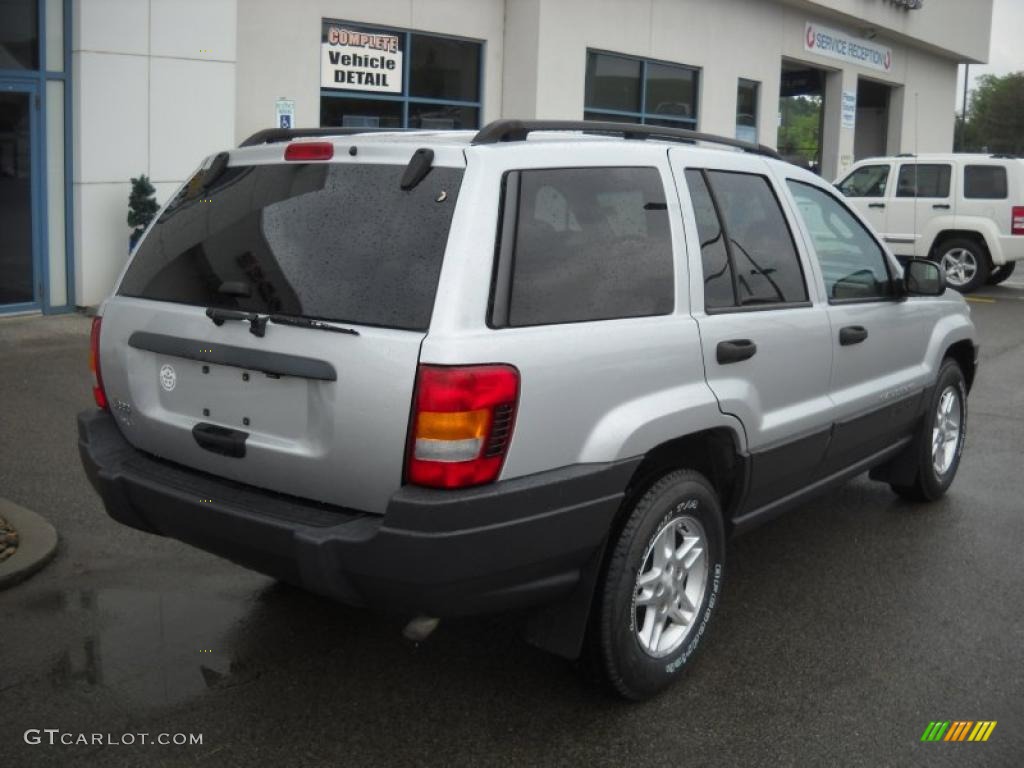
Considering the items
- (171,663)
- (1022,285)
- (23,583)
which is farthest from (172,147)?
(1022,285)

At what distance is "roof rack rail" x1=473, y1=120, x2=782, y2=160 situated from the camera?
355 centimetres

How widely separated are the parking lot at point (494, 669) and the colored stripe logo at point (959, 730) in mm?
35

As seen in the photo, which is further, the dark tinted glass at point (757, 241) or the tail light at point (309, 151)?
the dark tinted glass at point (757, 241)

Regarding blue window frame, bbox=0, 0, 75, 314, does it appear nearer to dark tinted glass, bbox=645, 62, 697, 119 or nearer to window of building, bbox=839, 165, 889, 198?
dark tinted glass, bbox=645, 62, 697, 119

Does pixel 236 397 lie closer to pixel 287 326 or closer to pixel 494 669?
pixel 287 326

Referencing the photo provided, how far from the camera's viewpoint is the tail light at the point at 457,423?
10.3 ft

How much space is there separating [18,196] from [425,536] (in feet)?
30.7

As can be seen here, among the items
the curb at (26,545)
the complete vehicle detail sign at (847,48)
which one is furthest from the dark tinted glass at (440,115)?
the curb at (26,545)

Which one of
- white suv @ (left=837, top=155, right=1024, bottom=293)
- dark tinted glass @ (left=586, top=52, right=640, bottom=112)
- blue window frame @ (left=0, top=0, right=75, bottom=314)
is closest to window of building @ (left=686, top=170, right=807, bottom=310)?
blue window frame @ (left=0, top=0, right=75, bottom=314)

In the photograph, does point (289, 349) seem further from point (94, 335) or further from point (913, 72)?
point (913, 72)

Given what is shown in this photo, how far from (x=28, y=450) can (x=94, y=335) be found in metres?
2.96

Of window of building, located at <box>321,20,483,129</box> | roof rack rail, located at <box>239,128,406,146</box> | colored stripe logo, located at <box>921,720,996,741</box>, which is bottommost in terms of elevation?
colored stripe logo, located at <box>921,720,996,741</box>

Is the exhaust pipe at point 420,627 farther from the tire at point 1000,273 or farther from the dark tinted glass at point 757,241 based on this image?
the tire at point 1000,273

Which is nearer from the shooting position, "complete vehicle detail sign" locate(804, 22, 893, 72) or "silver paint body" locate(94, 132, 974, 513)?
"silver paint body" locate(94, 132, 974, 513)
